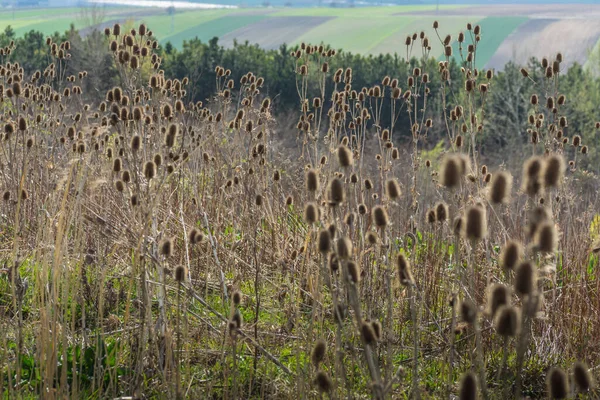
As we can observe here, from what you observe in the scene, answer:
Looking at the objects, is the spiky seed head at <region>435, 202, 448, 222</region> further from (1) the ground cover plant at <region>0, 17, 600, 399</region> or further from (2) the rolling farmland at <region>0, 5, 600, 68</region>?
(2) the rolling farmland at <region>0, 5, 600, 68</region>

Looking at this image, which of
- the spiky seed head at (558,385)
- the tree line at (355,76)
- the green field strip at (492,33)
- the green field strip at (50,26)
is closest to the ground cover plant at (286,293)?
the spiky seed head at (558,385)

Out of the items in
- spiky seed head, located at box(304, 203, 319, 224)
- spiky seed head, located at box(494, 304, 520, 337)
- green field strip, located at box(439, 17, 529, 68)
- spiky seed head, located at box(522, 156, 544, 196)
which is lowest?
green field strip, located at box(439, 17, 529, 68)

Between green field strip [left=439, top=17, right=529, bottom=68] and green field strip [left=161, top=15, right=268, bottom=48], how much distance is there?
29.6m

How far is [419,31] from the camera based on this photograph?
86.0 meters

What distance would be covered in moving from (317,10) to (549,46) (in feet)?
146

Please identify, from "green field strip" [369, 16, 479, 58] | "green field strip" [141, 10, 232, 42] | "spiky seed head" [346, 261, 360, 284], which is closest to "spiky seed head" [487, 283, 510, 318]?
"spiky seed head" [346, 261, 360, 284]

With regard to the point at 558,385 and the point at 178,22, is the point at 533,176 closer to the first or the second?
the point at 558,385

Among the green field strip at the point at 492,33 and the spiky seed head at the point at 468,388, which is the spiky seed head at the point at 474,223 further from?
the green field strip at the point at 492,33

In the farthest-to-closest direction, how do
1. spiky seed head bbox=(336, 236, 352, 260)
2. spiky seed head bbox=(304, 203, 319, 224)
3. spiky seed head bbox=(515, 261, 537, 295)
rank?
spiky seed head bbox=(304, 203, 319, 224) < spiky seed head bbox=(336, 236, 352, 260) < spiky seed head bbox=(515, 261, 537, 295)

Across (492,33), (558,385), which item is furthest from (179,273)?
(492,33)

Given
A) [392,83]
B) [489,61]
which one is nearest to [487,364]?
[392,83]

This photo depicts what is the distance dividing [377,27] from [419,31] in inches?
222

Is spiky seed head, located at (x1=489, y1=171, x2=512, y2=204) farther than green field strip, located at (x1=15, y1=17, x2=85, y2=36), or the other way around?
green field strip, located at (x1=15, y1=17, x2=85, y2=36)

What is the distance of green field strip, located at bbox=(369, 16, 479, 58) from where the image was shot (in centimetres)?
7544
